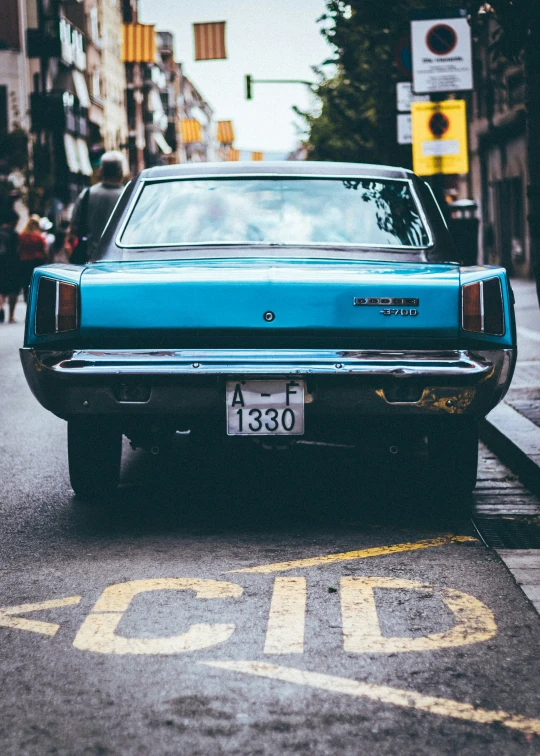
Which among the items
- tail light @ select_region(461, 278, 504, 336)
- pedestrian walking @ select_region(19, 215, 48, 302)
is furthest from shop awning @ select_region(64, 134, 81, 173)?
tail light @ select_region(461, 278, 504, 336)

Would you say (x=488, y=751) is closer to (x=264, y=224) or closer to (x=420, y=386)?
Result: (x=420, y=386)

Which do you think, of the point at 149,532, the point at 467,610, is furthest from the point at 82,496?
the point at 467,610

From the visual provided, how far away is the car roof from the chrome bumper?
1634 mm

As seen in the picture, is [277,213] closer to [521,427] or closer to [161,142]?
[521,427]

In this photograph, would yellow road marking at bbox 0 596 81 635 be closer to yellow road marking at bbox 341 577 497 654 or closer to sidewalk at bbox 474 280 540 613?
yellow road marking at bbox 341 577 497 654

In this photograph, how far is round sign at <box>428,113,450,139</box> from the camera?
14.4 metres

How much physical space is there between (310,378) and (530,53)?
3.81 meters

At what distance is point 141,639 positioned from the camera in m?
4.13

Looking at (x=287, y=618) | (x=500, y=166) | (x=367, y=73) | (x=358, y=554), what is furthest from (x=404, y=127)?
(x=500, y=166)

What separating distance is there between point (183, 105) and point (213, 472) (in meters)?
138

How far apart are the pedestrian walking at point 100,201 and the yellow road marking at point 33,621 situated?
5.03 m

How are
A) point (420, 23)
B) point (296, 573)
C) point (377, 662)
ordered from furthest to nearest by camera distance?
point (420, 23) → point (296, 573) → point (377, 662)

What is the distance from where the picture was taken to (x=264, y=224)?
6648mm

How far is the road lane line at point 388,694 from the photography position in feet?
11.1
